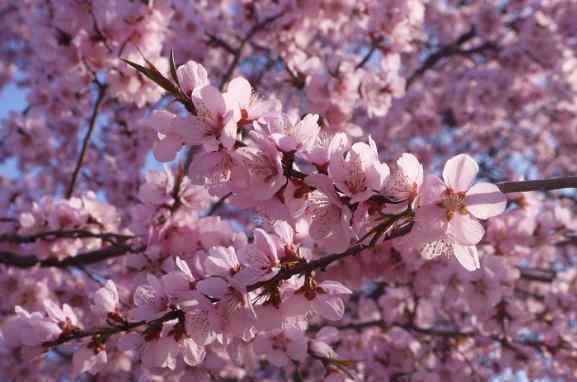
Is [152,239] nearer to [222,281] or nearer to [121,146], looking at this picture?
[222,281]

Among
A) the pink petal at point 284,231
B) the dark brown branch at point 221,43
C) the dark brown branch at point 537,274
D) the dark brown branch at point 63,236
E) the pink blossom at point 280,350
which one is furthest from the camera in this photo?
the dark brown branch at point 221,43

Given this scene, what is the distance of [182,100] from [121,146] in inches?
155

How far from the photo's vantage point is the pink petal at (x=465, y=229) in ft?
4.32

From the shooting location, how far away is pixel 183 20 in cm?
488

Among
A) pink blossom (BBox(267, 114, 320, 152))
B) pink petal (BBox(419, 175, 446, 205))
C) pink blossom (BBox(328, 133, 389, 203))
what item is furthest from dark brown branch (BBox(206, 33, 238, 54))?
pink petal (BBox(419, 175, 446, 205))

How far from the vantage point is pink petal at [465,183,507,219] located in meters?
1.29

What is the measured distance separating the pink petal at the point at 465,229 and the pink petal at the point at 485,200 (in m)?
0.02

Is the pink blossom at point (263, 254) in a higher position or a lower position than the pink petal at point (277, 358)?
higher

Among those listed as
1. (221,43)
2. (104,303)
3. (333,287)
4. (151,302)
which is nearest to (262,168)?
(333,287)

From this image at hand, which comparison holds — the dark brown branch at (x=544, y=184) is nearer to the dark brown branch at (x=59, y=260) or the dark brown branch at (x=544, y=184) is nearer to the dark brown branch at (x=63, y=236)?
the dark brown branch at (x=63, y=236)

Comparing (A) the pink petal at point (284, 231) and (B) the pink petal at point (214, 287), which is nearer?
(B) the pink petal at point (214, 287)

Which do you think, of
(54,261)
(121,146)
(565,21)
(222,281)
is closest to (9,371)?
(121,146)

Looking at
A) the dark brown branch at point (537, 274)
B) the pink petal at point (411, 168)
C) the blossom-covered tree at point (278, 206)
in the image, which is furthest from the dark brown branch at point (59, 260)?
the dark brown branch at point (537, 274)

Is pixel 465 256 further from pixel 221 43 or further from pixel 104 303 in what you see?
pixel 221 43
